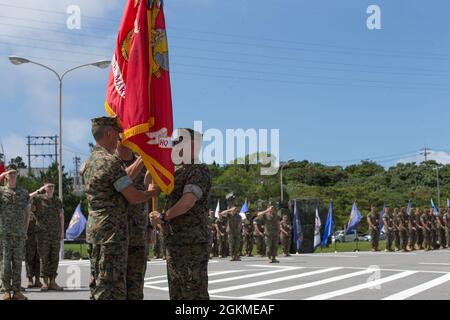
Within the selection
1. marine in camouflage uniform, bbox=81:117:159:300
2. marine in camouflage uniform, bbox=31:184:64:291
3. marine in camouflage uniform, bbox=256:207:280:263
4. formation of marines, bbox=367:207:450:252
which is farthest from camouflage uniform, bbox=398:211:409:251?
marine in camouflage uniform, bbox=81:117:159:300

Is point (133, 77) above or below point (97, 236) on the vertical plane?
above

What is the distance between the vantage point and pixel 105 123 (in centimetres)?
609

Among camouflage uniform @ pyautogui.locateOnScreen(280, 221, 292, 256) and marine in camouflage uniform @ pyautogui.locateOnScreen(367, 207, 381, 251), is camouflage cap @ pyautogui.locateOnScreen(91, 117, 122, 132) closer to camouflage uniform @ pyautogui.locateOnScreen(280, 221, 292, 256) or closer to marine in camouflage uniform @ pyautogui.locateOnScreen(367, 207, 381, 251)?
camouflage uniform @ pyautogui.locateOnScreen(280, 221, 292, 256)

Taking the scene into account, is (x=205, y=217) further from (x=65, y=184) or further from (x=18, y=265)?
(x=65, y=184)

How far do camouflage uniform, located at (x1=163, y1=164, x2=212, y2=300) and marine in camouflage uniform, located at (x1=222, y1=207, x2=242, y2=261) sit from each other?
53.7 feet

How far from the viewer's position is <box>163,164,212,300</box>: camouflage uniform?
5.93m

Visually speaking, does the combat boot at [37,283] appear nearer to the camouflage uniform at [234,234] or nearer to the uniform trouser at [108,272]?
the uniform trouser at [108,272]

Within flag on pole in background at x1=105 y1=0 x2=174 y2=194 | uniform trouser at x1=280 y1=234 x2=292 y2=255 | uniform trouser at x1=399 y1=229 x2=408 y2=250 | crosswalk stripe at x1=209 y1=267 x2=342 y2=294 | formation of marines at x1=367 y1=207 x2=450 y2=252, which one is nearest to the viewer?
flag on pole in background at x1=105 y1=0 x2=174 y2=194

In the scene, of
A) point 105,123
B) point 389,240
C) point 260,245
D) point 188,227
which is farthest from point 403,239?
point 105,123

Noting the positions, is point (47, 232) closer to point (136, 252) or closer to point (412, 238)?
point (136, 252)

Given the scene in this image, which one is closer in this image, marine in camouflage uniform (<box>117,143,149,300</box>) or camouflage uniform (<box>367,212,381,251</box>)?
marine in camouflage uniform (<box>117,143,149,300</box>)
